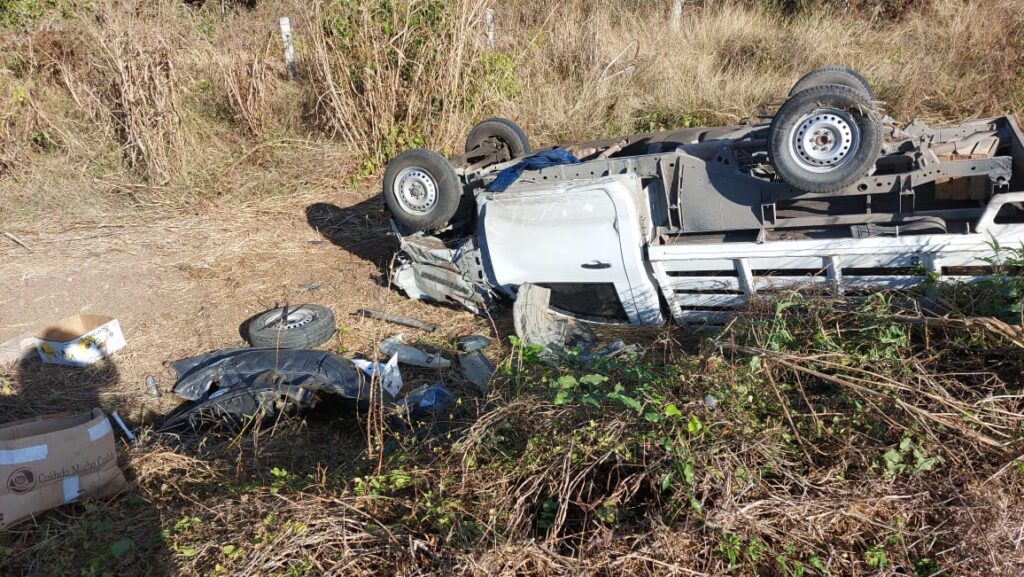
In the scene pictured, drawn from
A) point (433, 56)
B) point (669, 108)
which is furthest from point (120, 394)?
point (669, 108)

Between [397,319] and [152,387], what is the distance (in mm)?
1775

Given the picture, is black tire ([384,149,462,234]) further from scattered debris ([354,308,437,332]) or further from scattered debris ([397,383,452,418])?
scattered debris ([397,383,452,418])

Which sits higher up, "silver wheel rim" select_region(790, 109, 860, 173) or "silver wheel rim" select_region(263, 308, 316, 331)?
"silver wheel rim" select_region(790, 109, 860, 173)

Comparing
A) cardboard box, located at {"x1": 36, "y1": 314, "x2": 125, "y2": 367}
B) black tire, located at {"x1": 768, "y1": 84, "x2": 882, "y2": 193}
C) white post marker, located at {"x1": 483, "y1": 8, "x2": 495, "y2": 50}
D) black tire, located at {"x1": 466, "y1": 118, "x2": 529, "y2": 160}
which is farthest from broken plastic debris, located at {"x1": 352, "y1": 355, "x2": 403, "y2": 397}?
white post marker, located at {"x1": 483, "y1": 8, "x2": 495, "y2": 50}

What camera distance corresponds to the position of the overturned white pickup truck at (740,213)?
3684mm

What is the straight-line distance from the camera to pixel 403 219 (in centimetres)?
542

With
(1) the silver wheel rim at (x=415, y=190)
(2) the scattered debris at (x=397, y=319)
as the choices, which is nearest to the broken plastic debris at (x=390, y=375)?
(2) the scattered debris at (x=397, y=319)

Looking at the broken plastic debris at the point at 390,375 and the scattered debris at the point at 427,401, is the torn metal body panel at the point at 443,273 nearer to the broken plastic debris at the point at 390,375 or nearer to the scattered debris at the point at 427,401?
the broken plastic debris at the point at 390,375

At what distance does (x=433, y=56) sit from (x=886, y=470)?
23.2 feet

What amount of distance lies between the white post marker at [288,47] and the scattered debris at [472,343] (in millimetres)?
6579

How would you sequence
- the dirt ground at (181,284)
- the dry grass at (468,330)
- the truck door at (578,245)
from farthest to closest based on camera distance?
the dirt ground at (181,284) → the truck door at (578,245) → the dry grass at (468,330)

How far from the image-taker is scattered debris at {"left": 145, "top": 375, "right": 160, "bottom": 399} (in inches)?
181

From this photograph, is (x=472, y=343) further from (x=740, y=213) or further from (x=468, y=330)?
(x=740, y=213)

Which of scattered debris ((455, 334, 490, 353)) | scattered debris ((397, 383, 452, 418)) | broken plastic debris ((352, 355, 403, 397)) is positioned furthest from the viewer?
scattered debris ((455, 334, 490, 353))
